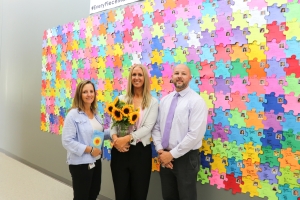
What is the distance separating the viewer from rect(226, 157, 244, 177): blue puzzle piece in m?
2.17

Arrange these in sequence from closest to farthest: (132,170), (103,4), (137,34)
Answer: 1. (132,170)
2. (137,34)
3. (103,4)

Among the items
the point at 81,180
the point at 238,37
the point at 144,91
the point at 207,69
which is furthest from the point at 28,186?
the point at 238,37

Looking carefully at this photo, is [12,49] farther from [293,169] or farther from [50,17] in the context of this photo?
[293,169]

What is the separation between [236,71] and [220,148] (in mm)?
635

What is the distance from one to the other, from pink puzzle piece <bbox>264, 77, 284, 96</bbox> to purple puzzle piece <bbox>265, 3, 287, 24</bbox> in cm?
41

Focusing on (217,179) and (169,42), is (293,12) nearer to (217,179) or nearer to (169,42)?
(169,42)

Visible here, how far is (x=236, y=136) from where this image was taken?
2.18m

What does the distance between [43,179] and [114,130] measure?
2.35 metres

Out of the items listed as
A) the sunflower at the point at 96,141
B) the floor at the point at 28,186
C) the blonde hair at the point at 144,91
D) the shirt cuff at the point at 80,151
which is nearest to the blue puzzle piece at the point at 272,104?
the blonde hair at the point at 144,91

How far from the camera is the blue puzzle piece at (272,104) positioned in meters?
1.97

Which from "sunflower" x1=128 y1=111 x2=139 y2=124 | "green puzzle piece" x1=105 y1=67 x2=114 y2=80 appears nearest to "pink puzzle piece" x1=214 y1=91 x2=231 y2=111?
"sunflower" x1=128 y1=111 x2=139 y2=124

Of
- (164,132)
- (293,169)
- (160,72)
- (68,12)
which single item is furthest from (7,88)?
(293,169)

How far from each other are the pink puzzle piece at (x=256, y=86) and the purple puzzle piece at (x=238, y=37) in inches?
11.6

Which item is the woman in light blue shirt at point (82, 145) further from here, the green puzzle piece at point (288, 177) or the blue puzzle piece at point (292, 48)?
the blue puzzle piece at point (292, 48)
